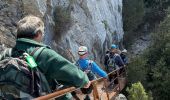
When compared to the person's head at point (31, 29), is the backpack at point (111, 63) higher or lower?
lower

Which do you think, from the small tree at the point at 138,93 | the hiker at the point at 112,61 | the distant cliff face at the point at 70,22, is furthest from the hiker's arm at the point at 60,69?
the hiker at the point at 112,61

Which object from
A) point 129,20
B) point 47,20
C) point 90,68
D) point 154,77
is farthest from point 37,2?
point 129,20

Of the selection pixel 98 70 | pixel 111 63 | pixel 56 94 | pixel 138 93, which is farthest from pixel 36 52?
pixel 111 63

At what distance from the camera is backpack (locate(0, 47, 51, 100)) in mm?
3967

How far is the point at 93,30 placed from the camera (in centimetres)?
2173

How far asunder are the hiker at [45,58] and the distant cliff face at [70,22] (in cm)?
762

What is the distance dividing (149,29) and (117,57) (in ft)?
68.0

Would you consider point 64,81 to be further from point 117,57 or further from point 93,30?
point 93,30

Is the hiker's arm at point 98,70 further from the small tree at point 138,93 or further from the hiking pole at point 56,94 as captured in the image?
the small tree at point 138,93

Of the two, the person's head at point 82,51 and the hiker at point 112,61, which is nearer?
the person's head at point 82,51

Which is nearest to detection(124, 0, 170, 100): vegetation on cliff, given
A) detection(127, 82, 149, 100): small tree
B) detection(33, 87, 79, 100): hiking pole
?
detection(127, 82, 149, 100): small tree

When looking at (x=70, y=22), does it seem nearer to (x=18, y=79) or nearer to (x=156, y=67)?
(x=156, y=67)

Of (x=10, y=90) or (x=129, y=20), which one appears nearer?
(x=10, y=90)

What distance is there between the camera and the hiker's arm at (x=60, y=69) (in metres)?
4.02
